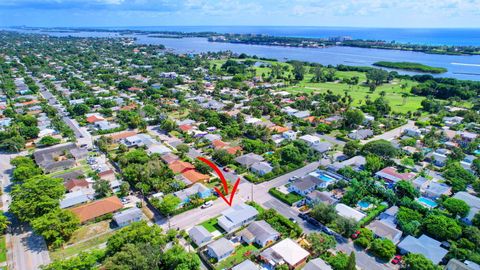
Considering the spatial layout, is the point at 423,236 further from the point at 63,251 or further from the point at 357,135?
the point at 63,251

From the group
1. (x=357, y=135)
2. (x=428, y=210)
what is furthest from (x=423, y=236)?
(x=357, y=135)

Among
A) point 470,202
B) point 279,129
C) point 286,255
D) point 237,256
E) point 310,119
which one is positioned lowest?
point 237,256

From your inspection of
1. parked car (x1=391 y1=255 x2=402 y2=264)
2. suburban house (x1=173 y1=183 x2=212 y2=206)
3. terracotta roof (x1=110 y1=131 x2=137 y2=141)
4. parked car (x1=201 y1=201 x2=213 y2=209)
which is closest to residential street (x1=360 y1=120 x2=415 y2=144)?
parked car (x1=391 y1=255 x2=402 y2=264)

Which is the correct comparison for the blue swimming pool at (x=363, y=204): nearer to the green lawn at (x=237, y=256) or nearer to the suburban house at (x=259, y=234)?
the suburban house at (x=259, y=234)

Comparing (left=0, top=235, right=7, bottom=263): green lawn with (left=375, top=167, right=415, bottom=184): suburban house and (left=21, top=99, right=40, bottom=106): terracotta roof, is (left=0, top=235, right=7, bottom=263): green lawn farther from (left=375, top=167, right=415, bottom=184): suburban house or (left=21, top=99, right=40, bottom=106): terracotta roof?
(left=21, top=99, right=40, bottom=106): terracotta roof

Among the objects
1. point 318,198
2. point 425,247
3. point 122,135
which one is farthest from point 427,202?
point 122,135

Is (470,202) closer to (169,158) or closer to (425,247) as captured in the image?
(425,247)

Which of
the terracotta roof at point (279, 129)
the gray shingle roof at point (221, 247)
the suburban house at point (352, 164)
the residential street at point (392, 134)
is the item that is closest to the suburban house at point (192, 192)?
the gray shingle roof at point (221, 247)
